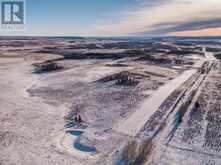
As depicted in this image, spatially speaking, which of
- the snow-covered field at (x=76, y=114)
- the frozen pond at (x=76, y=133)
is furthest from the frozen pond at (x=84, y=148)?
the frozen pond at (x=76, y=133)

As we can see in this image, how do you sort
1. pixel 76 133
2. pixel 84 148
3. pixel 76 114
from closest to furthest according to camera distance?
pixel 84 148 → pixel 76 133 → pixel 76 114

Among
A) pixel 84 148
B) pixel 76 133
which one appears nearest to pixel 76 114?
pixel 76 133

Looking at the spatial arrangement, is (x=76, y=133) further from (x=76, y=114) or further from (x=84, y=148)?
(x=76, y=114)

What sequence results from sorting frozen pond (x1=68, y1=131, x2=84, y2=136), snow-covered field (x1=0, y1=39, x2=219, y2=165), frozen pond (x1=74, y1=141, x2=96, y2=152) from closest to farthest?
snow-covered field (x1=0, y1=39, x2=219, y2=165), frozen pond (x1=74, y1=141, x2=96, y2=152), frozen pond (x1=68, y1=131, x2=84, y2=136)

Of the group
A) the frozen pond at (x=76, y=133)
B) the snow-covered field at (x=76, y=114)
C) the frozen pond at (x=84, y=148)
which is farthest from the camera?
the frozen pond at (x=76, y=133)

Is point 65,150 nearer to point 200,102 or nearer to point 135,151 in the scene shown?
point 135,151

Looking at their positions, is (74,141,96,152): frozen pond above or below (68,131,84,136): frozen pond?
below

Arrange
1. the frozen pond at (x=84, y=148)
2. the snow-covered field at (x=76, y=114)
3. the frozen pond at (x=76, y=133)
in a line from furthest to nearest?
1. the frozen pond at (x=76, y=133)
2. the frozen pond at (x=84, y=148)
3. the snow-covered field at (x=76, y=114)

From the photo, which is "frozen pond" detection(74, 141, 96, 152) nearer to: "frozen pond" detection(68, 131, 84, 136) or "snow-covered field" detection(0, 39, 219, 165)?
"snow-covered field" detection(0, 39, 219, 165)

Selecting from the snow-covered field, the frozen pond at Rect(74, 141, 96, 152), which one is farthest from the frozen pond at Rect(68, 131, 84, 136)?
the frozen pond at Rect(74, 141, 96, 152)

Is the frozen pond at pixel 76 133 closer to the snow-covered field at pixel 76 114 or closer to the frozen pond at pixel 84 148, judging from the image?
the snow-covered field at pixel 76 114

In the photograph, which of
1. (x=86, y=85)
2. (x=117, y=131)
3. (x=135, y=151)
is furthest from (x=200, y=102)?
(x=86, y=85)
